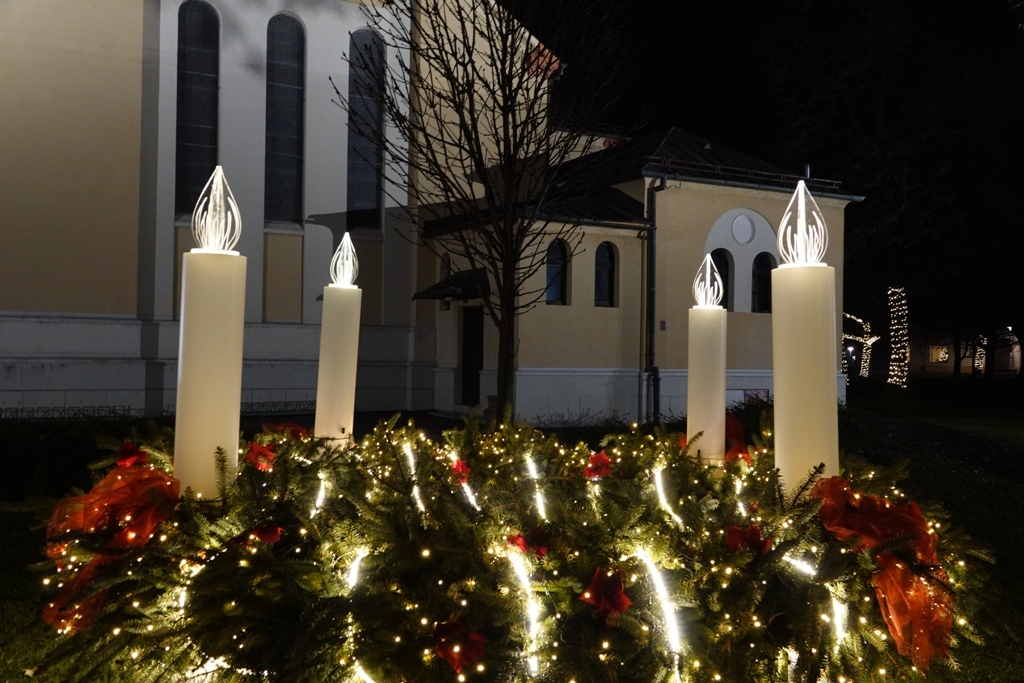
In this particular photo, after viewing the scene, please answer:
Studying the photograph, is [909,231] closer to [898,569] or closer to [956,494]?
[956,494]

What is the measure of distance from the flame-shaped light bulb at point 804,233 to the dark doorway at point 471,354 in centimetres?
1427

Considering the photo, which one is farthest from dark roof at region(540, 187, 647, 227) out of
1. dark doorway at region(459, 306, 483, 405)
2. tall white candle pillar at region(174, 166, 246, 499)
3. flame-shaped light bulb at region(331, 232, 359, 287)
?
tall white candle pillar at region(174, 166, 246, 499)

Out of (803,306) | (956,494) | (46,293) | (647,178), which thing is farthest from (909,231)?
(803,306)

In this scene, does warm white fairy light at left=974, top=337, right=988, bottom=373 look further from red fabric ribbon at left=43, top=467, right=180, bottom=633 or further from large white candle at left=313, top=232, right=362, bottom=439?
red fabric ribbon at left=43, top=467, right=180, bottom=633


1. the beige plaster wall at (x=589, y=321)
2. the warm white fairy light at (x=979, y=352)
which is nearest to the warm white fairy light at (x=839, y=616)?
the beige plaster wall at (x=589, y=321)

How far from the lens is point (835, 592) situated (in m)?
2.88

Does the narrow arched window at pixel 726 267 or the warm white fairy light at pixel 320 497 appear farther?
the narrow arched window at pixel 726 267

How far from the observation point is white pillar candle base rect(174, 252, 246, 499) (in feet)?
11.4

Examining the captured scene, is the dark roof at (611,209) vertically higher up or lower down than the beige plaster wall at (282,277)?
higher up

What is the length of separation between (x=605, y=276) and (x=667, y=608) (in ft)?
48.4

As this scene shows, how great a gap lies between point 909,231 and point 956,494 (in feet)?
65.6

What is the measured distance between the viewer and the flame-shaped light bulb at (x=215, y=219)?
3.61m

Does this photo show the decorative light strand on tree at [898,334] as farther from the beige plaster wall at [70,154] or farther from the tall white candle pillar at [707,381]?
the tall white candle pillar at [707,381]

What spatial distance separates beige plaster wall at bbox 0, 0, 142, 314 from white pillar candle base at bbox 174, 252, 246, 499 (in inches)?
578
